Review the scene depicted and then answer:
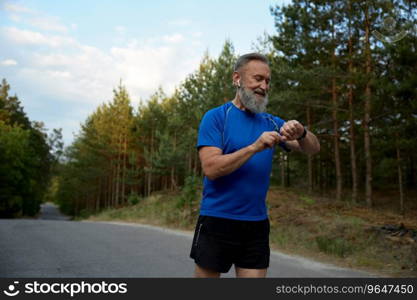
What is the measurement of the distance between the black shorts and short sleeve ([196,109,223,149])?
46 centimetres

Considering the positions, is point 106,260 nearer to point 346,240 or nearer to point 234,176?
point 346,240

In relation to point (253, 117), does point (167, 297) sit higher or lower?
lower

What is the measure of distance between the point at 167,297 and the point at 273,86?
20.1 metres

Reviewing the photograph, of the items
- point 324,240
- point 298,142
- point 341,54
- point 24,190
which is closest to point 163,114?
point 24,190

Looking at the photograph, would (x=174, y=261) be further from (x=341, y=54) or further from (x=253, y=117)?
(x=341, y=54)

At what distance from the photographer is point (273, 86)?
2191 cm

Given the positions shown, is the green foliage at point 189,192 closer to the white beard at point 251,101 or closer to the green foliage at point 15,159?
the white beard at point 251,101

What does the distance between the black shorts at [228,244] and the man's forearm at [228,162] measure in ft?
1.06

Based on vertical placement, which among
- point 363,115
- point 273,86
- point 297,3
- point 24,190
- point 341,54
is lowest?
point 24,190

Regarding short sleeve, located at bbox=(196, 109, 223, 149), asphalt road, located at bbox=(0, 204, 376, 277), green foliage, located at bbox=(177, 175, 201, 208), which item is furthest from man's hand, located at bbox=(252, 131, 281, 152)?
green foliage, located at bbox=(177, 175, 201, 208)

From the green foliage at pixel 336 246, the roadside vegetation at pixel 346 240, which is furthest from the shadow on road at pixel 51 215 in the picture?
the green foliage at pixel 336 246

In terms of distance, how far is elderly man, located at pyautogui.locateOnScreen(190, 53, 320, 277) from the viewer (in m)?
2.42

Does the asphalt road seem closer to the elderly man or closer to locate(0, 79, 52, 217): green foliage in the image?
the elderly man

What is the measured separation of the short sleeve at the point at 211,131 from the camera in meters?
2.39
